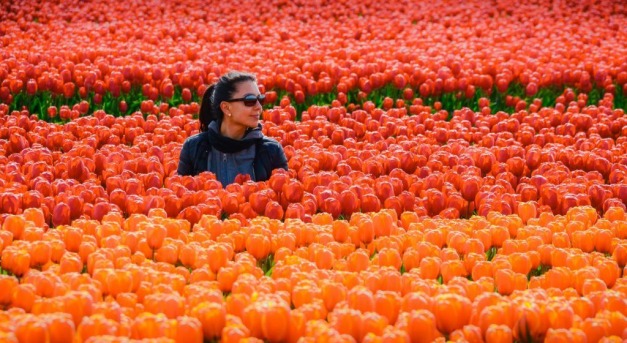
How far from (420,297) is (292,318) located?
550 millimetres

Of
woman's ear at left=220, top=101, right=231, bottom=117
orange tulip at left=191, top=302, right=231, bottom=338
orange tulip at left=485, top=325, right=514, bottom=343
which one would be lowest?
woman's ear at left=220, top=101, right=231, bottom=117

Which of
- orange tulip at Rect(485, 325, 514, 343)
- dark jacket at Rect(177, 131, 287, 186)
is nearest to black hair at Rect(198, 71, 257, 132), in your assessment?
dark jacket at Rect(177, 131, 287, 186)

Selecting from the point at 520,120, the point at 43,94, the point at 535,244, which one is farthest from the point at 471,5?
the point at 535,244

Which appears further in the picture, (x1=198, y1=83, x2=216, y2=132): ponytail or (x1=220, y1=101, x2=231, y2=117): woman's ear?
(x1=198, y1=83, x2=216, y2=132): ponytail

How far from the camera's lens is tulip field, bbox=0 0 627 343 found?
3.25 metres

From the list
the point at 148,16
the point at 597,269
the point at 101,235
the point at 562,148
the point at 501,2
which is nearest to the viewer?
the point at 597,269

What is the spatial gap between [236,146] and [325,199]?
1.35m

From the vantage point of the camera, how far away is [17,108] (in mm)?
9711

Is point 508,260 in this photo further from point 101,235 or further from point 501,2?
point 501,2

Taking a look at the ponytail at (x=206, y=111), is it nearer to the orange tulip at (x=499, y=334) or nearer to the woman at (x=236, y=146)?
the woman at (x=236, y=146)

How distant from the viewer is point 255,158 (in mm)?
6531

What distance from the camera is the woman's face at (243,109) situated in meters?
6.45

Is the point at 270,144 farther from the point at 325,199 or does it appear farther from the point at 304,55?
the point at 304,55

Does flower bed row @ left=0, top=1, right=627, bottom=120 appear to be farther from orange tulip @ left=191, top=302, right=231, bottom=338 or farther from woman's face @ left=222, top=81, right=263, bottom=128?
orange tulip @ left=191, top=302, right=231, bottom=338
